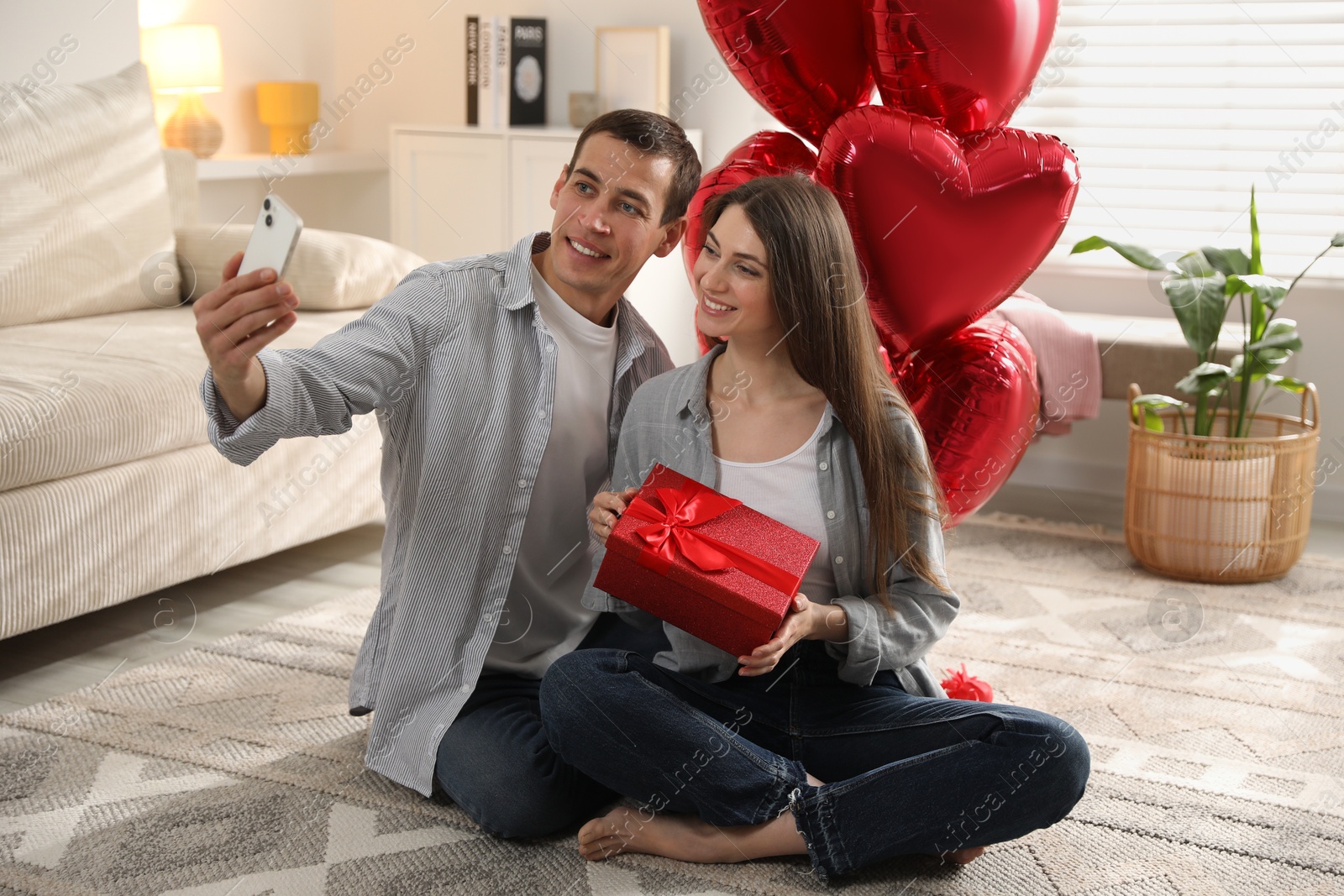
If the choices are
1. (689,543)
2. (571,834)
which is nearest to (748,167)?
(689,543)

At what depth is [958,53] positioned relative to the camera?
1.45 metres

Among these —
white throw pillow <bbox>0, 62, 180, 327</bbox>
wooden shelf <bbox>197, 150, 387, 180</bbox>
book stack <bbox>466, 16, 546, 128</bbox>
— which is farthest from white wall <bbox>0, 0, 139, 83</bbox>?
book stack <bbox>466, 16, 546, 128</bbox>

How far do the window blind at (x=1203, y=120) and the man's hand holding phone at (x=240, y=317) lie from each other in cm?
232

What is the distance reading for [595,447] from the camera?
148 cm

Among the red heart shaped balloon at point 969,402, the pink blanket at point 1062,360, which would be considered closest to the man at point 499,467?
the red heart shaped balloon at point 969,402

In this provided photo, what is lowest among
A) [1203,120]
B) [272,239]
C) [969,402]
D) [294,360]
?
[969,402]

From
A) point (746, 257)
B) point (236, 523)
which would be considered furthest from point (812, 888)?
point (236, 523)

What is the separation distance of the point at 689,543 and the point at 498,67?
101 inches

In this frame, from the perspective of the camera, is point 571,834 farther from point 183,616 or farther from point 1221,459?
point 1221,459

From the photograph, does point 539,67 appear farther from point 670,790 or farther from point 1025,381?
point 670,790

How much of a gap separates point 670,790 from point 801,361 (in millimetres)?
485

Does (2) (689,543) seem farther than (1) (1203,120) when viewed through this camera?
No

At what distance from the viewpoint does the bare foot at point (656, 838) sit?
1.31 meters

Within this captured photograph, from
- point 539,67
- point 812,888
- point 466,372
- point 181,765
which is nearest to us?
point 812,888
